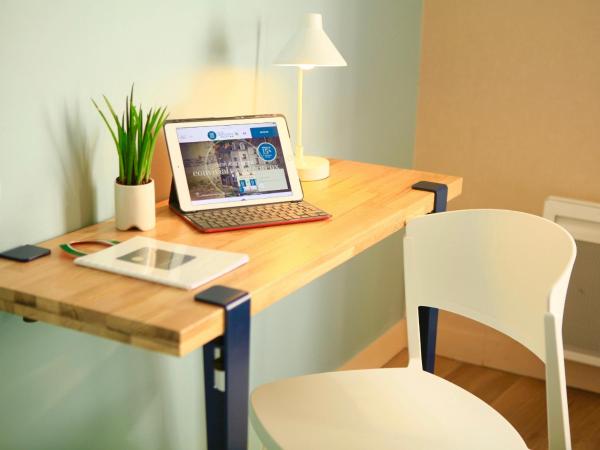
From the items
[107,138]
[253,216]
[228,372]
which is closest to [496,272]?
[253,216]

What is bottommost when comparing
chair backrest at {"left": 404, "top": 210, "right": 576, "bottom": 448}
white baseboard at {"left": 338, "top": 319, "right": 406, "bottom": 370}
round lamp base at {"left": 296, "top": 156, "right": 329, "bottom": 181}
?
white baseboard at {"left": 338, "top": 319, "right": 406, "bottom": 370}

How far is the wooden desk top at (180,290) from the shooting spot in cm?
122

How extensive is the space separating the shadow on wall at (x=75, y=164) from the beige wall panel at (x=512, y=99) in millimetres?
1458

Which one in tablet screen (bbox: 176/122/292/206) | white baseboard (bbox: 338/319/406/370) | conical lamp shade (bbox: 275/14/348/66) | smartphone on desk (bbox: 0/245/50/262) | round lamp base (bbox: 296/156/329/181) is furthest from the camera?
white baseboard (bbox: 338/319/406/370)

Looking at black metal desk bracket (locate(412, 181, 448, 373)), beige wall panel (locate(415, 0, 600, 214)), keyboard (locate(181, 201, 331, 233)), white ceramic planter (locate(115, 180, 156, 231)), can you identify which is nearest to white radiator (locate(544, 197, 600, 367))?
beige wall panel (locate(415, 0, 600, 214))

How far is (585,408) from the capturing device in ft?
8.64

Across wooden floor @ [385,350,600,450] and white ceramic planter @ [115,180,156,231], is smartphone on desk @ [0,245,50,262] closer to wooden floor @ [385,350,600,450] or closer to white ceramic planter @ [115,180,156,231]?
white ceramic planter @ [115,180,156,231]

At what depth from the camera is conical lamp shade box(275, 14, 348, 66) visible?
1.88 m

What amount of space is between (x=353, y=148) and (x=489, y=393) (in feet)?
2.94

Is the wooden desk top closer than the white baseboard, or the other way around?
the wooden desk top

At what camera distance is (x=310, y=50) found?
188 centimetres

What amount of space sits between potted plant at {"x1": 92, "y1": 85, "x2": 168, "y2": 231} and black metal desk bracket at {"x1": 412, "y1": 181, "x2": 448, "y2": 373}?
64 centimetres

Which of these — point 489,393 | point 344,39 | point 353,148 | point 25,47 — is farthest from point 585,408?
point 25,47

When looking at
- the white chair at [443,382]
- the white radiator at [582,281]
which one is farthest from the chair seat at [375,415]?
the white radiator at [582,281]
